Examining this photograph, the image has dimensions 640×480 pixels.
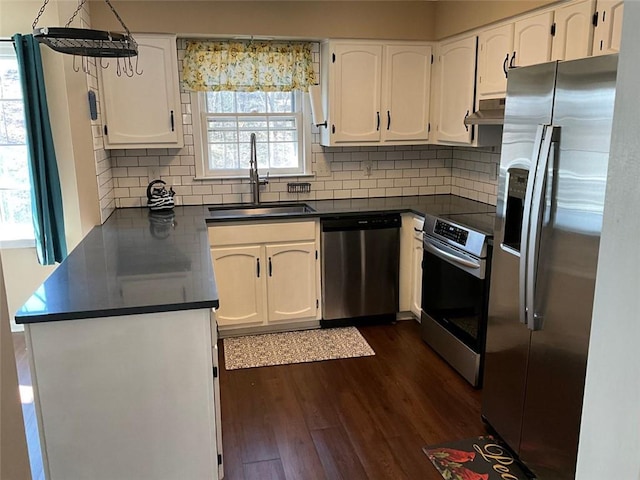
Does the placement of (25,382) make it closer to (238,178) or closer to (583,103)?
(238,178)

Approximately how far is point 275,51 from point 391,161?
1.30 meters

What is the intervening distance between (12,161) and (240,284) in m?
1.92

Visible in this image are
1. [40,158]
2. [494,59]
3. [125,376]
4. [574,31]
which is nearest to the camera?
[125,376]

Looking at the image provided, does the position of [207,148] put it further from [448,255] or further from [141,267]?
[448,255]

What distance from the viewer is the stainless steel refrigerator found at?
185 centimetres

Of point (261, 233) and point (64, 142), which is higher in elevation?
point (64, 142)

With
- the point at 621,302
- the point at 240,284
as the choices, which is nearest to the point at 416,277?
the point at 240,284

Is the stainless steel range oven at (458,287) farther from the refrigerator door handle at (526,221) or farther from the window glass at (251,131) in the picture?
the window glass at (251,131)

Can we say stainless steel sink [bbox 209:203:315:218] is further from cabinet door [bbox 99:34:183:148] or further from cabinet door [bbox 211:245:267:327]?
cabinet door [bbox 99:34:183:148]

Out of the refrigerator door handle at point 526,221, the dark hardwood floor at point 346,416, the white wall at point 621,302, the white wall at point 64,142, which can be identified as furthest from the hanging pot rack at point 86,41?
the dark hardwood floor at point 346,416

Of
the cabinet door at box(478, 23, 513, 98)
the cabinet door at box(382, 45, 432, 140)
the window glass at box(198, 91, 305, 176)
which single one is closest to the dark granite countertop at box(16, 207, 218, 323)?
the window glass at box(198, 91, 305, 176)

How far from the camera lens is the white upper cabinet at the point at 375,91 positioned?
3.89 m

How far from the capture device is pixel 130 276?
2268 millimetres

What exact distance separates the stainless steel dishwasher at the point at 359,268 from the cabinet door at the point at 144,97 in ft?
4.46
